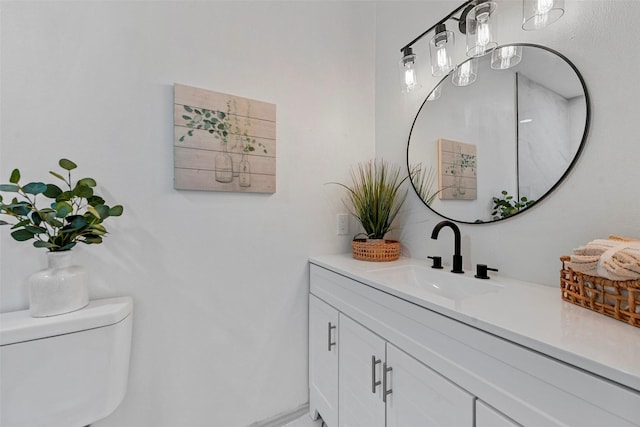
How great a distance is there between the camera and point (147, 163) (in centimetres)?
110

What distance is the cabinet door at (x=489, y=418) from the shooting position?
1.87ft

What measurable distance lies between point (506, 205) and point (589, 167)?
0.87 feet

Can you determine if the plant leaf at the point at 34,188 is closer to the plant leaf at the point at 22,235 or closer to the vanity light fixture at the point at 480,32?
the plant leaf at the point at 22,235

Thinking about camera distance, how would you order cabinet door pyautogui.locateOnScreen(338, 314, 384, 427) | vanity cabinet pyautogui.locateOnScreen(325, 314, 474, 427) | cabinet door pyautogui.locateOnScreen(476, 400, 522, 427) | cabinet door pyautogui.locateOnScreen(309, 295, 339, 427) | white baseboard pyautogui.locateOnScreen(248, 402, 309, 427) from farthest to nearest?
white baseboard pyautogui.locateOnScreen(248, 402, 309, 427)
cabinet door pyautogui.locateOnScreen(309, 295, 339, 427)
cabinet door pyautogui.locateOnScreen(338, 314, 384, 427)
vanity cabinet pyautogui.locateOnScreen(325, 314, 474, 427)
cabinet door pyautogui.locateOnScreen(476, 400, 522, 427)

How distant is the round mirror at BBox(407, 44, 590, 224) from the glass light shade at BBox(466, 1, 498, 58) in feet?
0.40

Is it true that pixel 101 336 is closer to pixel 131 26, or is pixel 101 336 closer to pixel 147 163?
pixel 147 163

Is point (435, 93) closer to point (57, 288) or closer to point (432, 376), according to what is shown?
point (432, 376)

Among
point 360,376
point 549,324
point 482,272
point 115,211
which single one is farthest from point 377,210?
point 115,211

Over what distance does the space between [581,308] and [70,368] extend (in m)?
1.49

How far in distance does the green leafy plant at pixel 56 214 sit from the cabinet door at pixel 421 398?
1080mm

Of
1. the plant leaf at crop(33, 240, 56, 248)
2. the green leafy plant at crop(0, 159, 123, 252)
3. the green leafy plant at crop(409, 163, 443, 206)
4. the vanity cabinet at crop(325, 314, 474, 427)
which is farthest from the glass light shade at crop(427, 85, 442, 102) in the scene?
the plant leaf at crop(33, 240, 56, 248)

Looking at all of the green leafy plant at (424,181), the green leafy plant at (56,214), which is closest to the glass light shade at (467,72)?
the green leafy plant at (424,181)

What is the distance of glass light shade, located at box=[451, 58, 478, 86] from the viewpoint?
1135 millimetres

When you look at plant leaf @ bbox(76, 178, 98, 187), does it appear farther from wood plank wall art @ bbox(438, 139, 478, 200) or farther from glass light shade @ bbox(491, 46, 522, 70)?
glass light shade @ bbox(491, 46, 522, 70)
